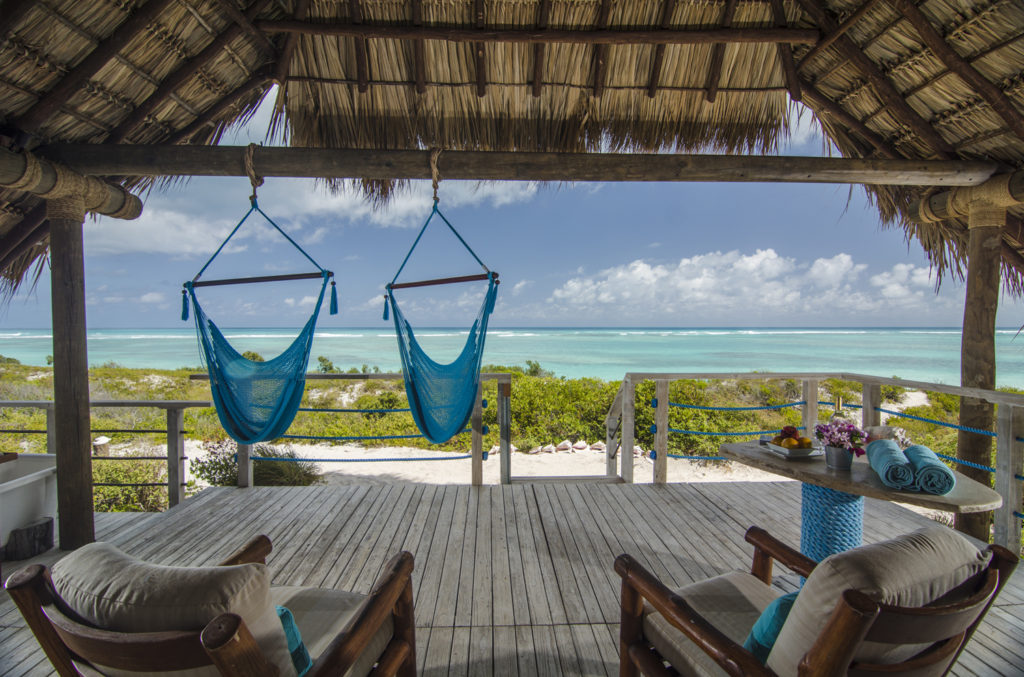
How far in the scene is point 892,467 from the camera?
1488 mm

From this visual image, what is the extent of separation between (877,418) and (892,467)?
1631 millimetres

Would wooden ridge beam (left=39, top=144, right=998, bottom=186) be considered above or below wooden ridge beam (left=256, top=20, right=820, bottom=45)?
below

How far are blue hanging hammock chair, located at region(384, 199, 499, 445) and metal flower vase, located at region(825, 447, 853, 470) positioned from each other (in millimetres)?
1433

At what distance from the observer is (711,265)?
23.5 meters

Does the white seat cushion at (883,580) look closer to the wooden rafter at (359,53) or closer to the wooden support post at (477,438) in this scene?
the wooden support post at (477,438)

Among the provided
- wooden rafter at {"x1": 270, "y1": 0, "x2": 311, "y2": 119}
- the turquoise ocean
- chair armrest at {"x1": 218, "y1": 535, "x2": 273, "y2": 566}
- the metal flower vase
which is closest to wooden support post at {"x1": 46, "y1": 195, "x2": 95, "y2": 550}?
wooden rafter at {"x1": 270, "y1": 0, "x2": 311, "y2": 119}

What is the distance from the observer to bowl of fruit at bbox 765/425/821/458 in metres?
1.78

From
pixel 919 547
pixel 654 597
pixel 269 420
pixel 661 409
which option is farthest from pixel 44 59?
pixel 661 409

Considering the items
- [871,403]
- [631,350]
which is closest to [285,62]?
[871,403]

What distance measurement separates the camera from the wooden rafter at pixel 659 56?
228 centimetres

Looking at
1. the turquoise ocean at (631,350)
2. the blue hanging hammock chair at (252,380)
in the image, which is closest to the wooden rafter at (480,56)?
the blue hanging hammock chair at (252,380)

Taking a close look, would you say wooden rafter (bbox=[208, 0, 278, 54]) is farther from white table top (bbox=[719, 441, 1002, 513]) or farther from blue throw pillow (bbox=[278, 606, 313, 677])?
white table top (bbox=[719, 441, 1002, 513])

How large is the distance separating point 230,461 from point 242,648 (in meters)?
3.12

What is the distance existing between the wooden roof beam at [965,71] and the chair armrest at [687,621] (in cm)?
242
